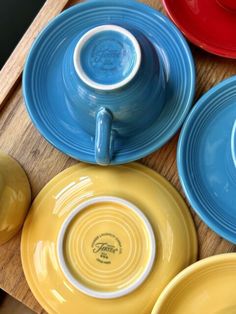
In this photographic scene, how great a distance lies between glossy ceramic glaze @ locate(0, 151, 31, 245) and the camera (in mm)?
495

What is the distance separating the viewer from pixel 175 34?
55 centimetres

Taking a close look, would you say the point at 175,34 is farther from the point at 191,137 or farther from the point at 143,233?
the point at 143,233

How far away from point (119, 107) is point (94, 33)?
0.08 meters

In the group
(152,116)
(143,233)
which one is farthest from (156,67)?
(143,233)

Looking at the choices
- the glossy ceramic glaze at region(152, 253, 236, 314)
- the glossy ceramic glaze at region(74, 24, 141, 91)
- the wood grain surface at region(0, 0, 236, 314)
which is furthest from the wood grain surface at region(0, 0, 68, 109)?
the glossy ceramic glaze at region(152, 253, 236, 314)

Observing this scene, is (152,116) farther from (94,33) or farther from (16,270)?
(16,270)

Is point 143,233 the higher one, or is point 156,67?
point 156,67

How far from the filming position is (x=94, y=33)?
48cm

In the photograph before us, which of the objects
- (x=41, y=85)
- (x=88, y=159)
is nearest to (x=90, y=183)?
(x=88, y=159)

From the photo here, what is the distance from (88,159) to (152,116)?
3.4 inches

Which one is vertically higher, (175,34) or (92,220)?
(175,34)

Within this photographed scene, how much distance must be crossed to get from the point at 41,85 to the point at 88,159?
0.11 meters

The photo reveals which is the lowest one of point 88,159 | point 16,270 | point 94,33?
point 16,270

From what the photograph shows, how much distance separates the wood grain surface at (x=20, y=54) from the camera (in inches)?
22.8
